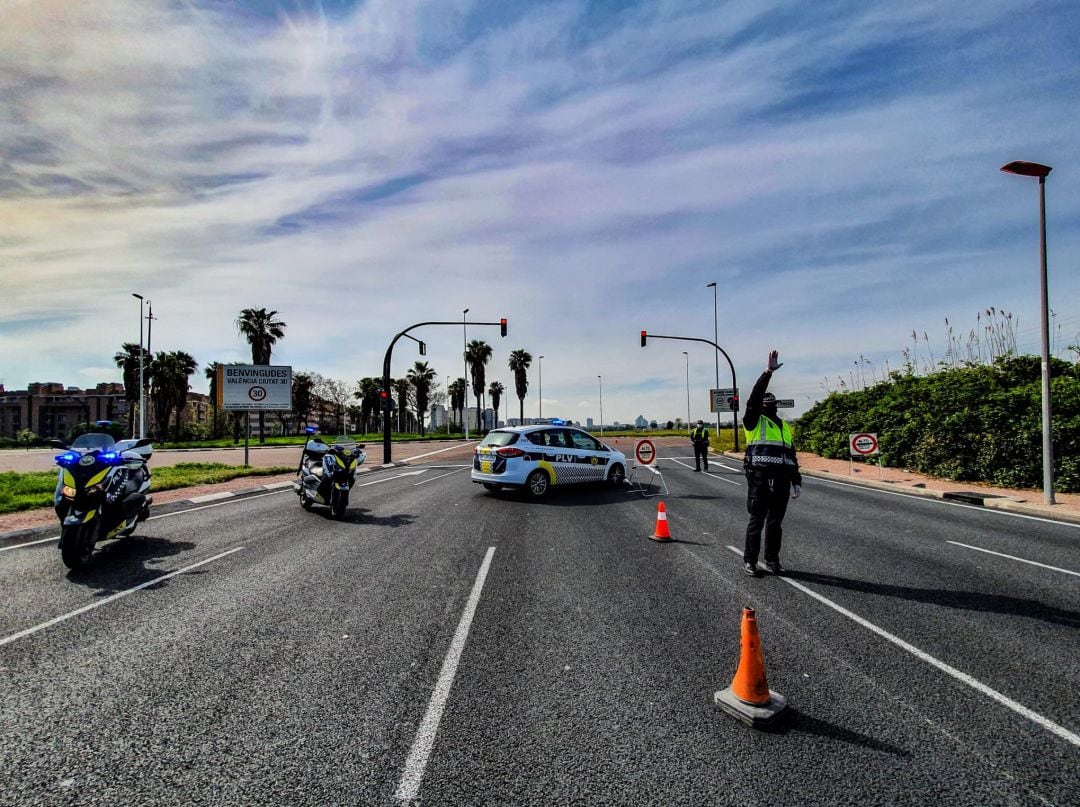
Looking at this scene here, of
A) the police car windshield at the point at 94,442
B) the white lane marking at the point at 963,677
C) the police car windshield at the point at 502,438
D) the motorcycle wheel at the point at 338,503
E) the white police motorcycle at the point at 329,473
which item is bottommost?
the white lane marking at the point at 963,677

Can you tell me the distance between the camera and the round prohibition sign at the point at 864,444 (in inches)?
651

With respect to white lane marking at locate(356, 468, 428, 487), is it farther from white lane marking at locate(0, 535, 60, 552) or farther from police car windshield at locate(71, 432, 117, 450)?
police car windshield at locate(71, 432, 117, 450)

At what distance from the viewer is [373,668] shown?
12.6ft

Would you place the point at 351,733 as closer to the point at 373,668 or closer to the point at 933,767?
the point at 373,668

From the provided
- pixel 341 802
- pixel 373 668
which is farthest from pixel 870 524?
pixel 341 802

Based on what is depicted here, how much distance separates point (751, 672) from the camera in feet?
10.6

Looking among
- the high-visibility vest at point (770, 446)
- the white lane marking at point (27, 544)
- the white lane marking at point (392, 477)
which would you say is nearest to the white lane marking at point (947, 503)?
the high-visibility vest at point (770, 446)

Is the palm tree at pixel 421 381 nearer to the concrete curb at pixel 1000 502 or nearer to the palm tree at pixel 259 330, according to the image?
the palm tree at pixel 259 330

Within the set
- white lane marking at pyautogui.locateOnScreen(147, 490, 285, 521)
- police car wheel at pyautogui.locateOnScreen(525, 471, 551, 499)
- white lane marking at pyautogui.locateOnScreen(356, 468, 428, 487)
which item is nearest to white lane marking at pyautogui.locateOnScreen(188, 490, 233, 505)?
white lane marking at pyautogui.locateOnScreen(147, 490, 285, 521)

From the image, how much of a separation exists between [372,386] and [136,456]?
268 ft

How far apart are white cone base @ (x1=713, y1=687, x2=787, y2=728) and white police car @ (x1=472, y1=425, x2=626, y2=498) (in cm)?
921

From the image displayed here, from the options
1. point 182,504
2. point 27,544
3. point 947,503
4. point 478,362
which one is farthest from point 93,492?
point 478,362

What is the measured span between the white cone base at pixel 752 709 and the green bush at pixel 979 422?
565 inches

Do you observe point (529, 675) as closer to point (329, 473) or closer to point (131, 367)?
point (329, 473)
